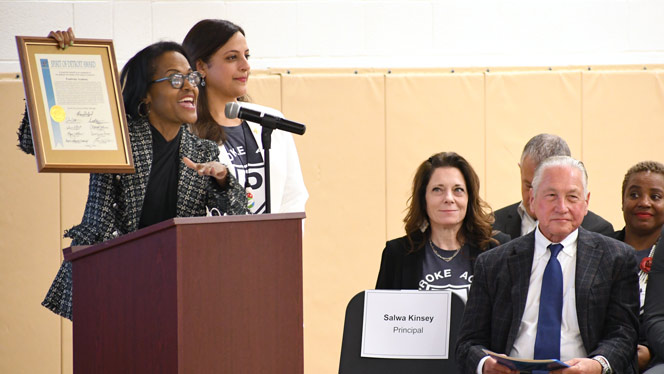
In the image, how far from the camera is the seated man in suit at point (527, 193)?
3748 mm

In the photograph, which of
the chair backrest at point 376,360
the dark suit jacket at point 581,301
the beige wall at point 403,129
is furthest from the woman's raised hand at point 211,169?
the beige wall at point 403,129

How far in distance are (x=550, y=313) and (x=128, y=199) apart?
1.41 metres

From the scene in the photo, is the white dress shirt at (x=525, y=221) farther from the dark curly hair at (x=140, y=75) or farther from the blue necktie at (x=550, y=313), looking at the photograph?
the dark curly hair at (x=140, y=75)

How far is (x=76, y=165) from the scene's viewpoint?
99.8 inches

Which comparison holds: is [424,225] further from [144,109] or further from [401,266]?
[144,109]

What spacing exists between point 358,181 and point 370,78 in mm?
644

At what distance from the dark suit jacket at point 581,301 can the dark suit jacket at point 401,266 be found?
1.53ft

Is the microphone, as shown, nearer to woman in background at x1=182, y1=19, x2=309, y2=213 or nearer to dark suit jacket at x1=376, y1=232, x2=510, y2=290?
woman in background at x1=182, y1=19, x2=309, y2=213

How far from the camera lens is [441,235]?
3568 millimetres

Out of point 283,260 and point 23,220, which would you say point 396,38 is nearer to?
point 23,220

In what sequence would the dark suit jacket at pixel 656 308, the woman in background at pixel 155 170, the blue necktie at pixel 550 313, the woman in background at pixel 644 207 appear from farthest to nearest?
the woman in background at pixel 644 207 → the dark suit jacket at pixel 656 308 → the blue necktie at pixel 550 313 → the woman in background at pixel 155 170

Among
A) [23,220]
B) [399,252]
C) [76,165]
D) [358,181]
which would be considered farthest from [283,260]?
[23,220]

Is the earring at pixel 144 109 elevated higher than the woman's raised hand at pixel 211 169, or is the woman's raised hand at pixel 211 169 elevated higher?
the earring at pixel 144 109

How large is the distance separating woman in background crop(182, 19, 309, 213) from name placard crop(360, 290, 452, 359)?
61 cm
